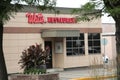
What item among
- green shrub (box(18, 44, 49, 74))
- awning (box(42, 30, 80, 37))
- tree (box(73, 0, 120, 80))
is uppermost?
tree (box(73, 0, 120, 80))

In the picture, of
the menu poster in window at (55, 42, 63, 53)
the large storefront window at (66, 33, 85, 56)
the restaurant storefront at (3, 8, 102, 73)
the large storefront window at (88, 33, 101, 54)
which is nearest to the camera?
the restaurant storefront at (3, 8, 102, 73)

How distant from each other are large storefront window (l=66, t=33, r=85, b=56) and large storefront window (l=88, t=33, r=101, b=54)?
1.07 metres

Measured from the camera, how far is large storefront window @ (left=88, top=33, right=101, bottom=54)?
123 feet

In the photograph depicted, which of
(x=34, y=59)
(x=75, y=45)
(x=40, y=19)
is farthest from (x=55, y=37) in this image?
(x=34, y=59)

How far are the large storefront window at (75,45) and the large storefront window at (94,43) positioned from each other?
3.50ft

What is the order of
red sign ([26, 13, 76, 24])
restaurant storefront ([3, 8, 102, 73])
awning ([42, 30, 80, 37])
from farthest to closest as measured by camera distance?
1. awning ([42, 30, 80, 37])
2. red sign ([26, 13, 76, 24])
3. restaurant storefront ([3, 8, 102, 73])

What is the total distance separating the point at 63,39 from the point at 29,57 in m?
13.5

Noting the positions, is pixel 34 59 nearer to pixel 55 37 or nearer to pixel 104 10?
pixel 104 10

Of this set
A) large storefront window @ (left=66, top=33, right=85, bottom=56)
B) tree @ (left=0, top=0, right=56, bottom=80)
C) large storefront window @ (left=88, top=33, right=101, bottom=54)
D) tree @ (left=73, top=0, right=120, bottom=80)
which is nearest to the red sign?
large storefront window @ (left=66, top=33, right=85, bottom=56)

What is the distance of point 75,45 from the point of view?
3594cm

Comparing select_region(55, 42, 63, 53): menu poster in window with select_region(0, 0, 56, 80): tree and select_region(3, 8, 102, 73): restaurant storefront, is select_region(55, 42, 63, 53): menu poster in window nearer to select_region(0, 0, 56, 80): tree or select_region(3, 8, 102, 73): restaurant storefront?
select_region(3, 8, 102, 73): restaurant storefront

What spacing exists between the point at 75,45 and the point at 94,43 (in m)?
2.72

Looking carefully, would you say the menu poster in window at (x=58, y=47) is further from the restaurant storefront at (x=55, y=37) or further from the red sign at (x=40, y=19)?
the red sign at (x=40, y=19)

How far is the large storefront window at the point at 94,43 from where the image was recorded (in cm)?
3741
